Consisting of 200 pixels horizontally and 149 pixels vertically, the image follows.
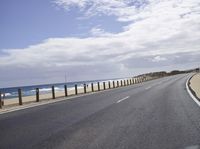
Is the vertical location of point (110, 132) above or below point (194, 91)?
below

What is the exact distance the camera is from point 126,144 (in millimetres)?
8281

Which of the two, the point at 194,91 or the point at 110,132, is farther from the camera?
the point at 194,91

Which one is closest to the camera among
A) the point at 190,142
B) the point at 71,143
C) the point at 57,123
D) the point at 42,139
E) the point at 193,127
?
the point at 190,142

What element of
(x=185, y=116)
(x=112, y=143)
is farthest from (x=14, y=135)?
(x=185, y=116)

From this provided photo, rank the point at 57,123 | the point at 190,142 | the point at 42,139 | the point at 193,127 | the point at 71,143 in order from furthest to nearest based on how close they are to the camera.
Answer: the point at 57,123
the point at 193,127
the point at 42,139
the point at 71,143
the point at 190,142

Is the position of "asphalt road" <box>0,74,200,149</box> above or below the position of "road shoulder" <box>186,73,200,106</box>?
below

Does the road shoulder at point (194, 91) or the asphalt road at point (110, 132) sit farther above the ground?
the road shoulder at point (194, 91)

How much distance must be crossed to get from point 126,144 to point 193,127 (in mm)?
2784

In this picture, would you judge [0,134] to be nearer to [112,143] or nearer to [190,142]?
[112,143]

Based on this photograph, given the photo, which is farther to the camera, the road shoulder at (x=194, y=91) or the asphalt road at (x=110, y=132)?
the road shoulder at (x=194, y=91)

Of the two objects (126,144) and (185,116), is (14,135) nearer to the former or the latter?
(126,144)

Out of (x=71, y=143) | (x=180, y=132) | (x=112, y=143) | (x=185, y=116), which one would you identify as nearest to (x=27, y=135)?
(x=71, y=143)

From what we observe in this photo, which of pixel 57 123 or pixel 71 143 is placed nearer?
pixel 71 143

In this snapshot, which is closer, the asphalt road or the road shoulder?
the asphalt road
